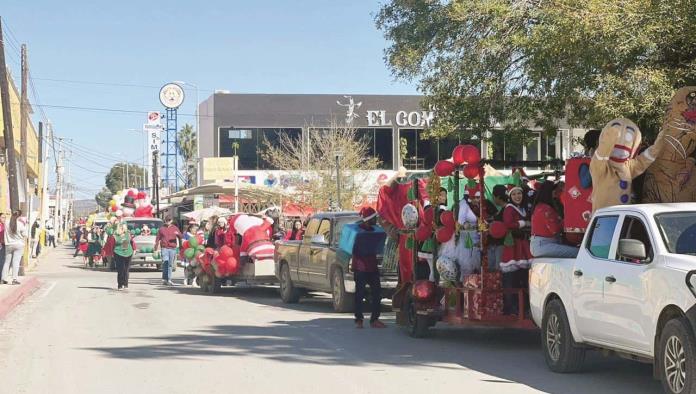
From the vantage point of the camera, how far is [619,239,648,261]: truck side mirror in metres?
8.04

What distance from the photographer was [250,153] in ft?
204

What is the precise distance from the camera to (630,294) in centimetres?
838

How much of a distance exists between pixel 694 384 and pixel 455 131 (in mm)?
11589

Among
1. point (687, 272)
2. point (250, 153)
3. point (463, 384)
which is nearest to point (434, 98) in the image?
point (463, 384)

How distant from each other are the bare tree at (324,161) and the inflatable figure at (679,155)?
112 ft

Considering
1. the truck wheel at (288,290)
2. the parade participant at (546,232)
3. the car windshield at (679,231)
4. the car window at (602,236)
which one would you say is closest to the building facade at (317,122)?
the truck wheel at (288,290)

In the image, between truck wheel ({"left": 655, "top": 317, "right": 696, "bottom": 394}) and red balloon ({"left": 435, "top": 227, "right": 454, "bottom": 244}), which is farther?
red balloon ({"left": 435, "top": 227, "right": 454, "bottom": 244})

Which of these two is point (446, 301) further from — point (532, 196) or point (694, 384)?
point (694, 384)

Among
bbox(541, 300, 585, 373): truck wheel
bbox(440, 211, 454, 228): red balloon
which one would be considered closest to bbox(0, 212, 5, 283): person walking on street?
bbox(440, 211, 454, 228): red balloon

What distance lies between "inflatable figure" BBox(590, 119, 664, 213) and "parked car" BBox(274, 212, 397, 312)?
6.41 m

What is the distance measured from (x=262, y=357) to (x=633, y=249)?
509cm

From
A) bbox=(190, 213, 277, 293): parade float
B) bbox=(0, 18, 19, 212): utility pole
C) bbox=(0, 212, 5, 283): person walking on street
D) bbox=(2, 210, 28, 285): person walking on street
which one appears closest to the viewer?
bbox=(190, 213, 277, 293): parade float

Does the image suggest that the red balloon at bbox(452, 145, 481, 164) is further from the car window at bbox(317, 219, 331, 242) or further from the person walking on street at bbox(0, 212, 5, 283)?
the person walking on street at bbox(0, 212, 5, 283)

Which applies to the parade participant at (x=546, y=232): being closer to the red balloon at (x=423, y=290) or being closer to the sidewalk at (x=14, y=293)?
the red balloon at (x=423, y=290)
